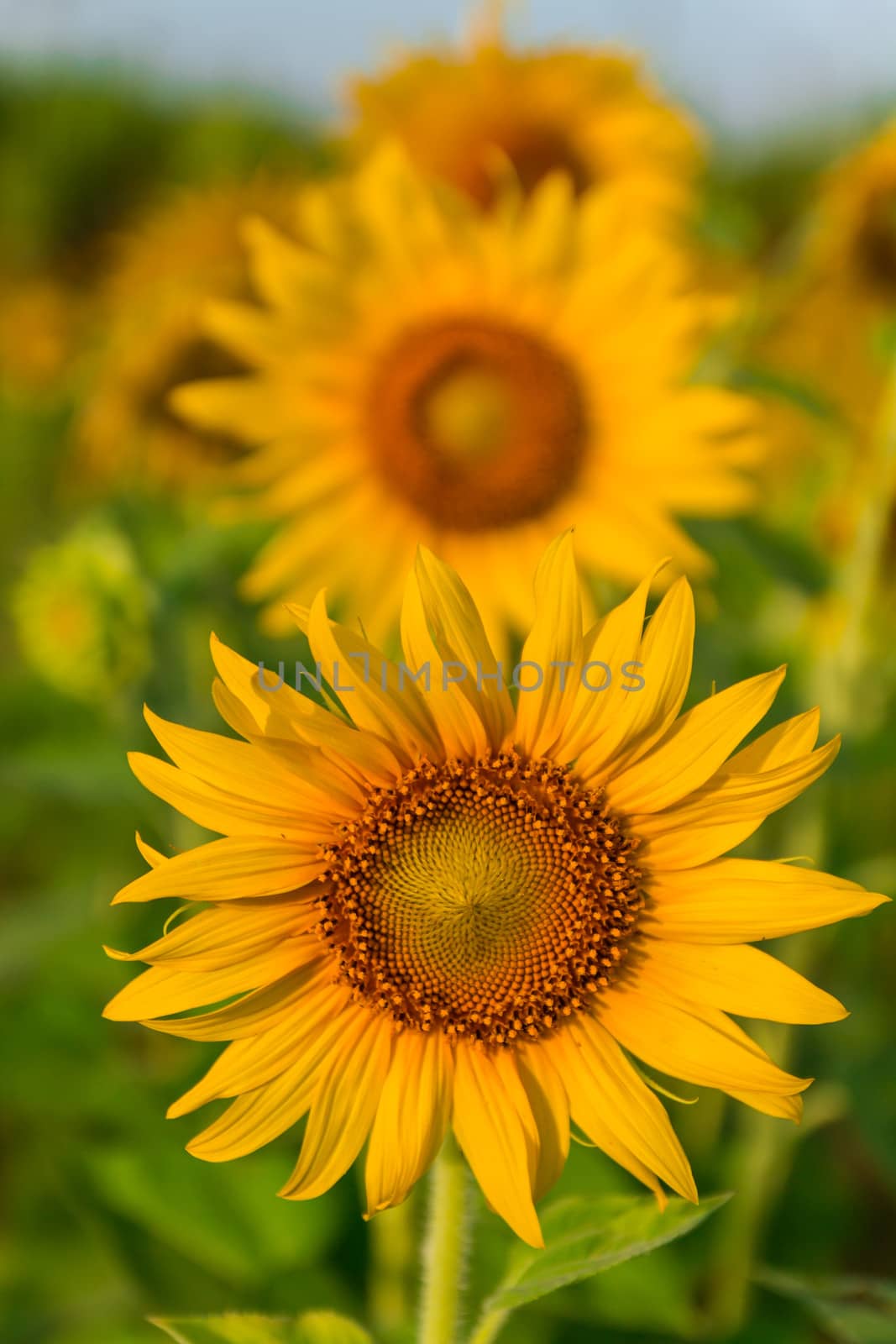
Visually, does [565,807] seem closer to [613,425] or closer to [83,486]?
[613,425]

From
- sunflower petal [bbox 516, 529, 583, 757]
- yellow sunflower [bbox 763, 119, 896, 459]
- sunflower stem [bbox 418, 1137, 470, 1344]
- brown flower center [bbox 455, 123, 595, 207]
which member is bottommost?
sunflower stem [bbox 418, 1137, 470, 1344]

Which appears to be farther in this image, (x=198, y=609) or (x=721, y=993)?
(x=198, y=609)

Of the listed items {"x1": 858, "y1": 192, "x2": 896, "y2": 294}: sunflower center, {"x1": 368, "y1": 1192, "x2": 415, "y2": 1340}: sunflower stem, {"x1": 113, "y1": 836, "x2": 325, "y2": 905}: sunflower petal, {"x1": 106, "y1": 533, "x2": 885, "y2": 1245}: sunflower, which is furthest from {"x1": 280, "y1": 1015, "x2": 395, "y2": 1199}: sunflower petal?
{"x1": 858, "y1": 192, "x2": 896, "y2": 294}: sunflower center

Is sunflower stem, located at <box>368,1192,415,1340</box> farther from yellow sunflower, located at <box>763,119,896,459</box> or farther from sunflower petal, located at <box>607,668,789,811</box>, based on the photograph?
yellow sunflower, located at <box>763,119,896,459</box>

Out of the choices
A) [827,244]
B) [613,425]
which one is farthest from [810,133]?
[613,425]

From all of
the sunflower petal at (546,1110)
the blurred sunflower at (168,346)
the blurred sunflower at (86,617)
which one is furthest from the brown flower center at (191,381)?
the sunflower petal at (546,1110)

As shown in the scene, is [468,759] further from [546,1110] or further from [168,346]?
[168,346]

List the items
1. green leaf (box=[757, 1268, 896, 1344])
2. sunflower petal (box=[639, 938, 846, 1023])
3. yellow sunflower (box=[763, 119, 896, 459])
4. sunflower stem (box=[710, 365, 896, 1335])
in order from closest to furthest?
sunflower petal (box=[639, 938, 846, 1023]), green leaf (box=[757, 1268, 896, 1344]), sunflower stem (box=[710, 365, 896, 1335]), yellow sunflower (box=[763, 119, 896, 459])

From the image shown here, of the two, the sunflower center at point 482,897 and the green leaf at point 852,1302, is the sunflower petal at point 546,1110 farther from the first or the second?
the green leaf at point 852,1302
